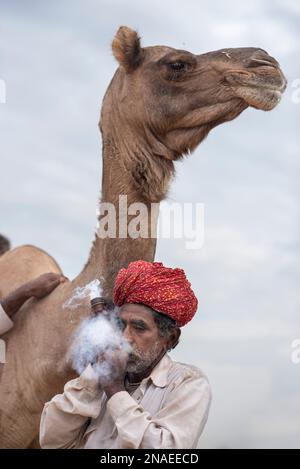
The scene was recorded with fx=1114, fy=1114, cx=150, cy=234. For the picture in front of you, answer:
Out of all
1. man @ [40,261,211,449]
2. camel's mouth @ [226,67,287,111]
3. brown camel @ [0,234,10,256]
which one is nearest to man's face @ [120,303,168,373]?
man @ [40,261,211,449]

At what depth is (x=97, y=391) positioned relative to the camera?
16.5 ft

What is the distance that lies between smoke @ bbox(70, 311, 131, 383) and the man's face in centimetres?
5

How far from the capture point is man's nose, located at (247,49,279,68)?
716 cm

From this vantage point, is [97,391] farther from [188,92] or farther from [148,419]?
[188,92]

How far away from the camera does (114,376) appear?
16.2 feet

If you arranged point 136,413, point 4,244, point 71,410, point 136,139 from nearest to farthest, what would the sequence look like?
1. point 136,413
2. point 71,410
3. point 136,139
4. point 4,244

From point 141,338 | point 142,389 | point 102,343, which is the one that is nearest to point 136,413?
point 142,389

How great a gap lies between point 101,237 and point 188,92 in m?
1.12

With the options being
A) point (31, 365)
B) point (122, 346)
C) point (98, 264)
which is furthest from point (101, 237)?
point (122, 346)

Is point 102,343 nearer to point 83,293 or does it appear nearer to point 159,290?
point 159,290

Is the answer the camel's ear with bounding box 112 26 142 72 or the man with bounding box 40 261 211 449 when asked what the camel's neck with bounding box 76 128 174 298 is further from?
the man with bounding box 40 261 211 449

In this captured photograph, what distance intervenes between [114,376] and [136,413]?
204mm

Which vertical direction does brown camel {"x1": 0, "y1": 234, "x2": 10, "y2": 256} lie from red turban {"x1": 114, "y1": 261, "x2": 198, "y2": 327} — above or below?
below

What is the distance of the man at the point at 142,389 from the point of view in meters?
4.86
